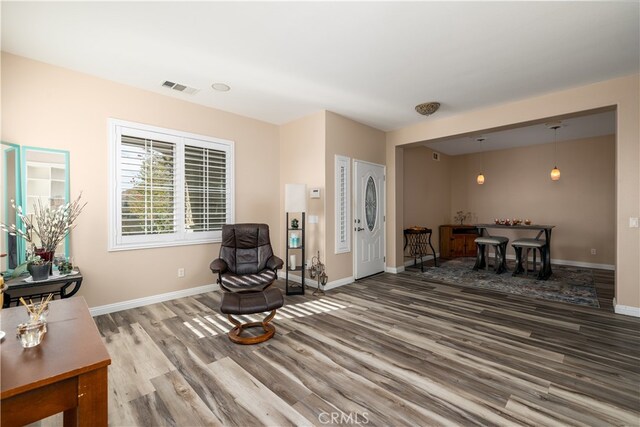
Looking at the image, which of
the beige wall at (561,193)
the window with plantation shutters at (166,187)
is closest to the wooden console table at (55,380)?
the window with plantation shutters at (166,187)

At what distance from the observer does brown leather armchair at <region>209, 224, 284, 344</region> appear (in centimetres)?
269

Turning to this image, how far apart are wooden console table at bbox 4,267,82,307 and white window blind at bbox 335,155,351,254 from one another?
331 centimetres

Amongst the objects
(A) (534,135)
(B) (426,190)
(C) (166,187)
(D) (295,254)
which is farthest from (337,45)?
(A) (534,135)

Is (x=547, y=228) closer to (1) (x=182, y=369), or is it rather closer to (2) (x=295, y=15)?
(2) (x=295, y=15)

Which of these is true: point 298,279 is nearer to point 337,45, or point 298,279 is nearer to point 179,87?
point 179,87

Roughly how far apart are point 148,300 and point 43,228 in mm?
1409

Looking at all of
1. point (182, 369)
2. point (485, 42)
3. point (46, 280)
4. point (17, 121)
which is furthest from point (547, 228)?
point (17, 121)

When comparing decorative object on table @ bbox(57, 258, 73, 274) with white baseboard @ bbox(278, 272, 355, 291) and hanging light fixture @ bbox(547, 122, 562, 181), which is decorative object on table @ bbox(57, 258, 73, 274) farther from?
hanging light fixture @ bbox(547, 122, 562, 181)

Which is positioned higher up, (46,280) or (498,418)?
(46,280)

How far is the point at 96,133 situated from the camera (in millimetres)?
3322

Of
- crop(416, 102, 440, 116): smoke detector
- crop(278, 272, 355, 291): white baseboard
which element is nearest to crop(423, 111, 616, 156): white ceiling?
crop(416, 102, 440, 116): smoke detector

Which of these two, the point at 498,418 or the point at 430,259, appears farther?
the point at 430,259

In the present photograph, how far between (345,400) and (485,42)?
3253 mm

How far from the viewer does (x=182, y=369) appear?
7.36ft
